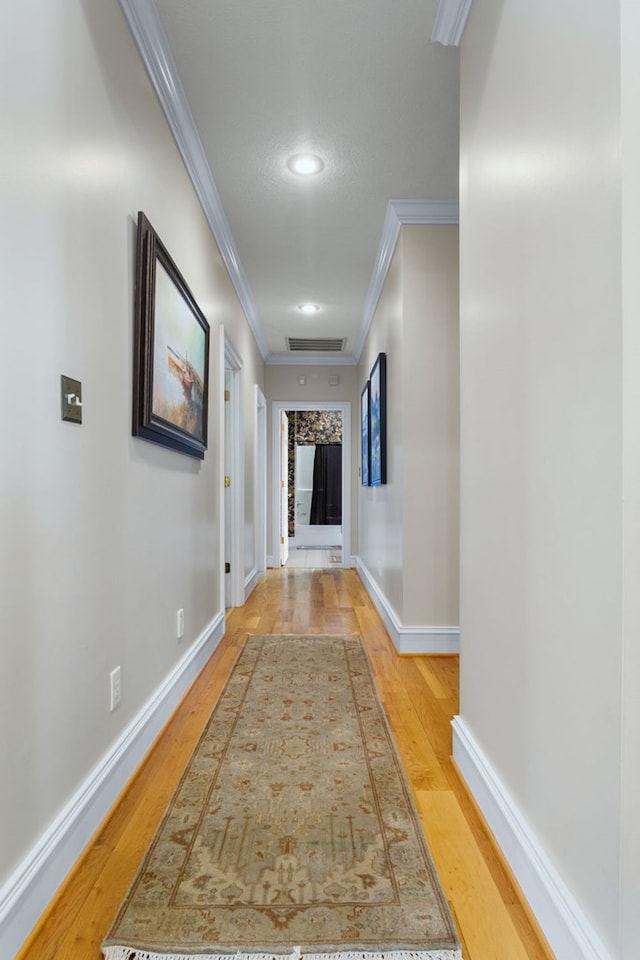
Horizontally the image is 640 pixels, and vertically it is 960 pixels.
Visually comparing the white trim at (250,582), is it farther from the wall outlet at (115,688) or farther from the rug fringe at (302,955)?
the rug fringe at (302,955)

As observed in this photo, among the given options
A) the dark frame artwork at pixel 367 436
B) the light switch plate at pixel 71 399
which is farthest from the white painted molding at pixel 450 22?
the dark frame artwork at pixel 367 436

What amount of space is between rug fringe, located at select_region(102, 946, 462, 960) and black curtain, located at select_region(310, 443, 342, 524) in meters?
8.62

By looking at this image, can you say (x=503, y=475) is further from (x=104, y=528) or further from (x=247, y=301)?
(x=247, y=301)

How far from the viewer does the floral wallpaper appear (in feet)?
31.3

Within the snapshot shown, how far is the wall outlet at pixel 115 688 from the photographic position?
1.57 metres

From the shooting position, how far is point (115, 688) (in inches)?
63.1

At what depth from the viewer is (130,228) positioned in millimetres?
1760

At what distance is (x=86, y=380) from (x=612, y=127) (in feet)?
3.99

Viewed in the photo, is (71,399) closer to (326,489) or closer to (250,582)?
(250,582)

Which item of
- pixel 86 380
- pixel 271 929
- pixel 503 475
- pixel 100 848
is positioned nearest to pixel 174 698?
pixel 100 848

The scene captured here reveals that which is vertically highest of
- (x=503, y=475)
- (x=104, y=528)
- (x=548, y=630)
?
(x=503, y=475)

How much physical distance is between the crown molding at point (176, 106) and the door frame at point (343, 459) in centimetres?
294

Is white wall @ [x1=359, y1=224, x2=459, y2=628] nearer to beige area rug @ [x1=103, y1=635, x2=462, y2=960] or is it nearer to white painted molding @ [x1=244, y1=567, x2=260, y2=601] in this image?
beige area rug @ [x1=103, y1=635, x2=462, y2=960]

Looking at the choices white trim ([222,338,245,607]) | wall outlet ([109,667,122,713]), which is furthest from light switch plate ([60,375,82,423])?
white trim ([222,338,245,607])
